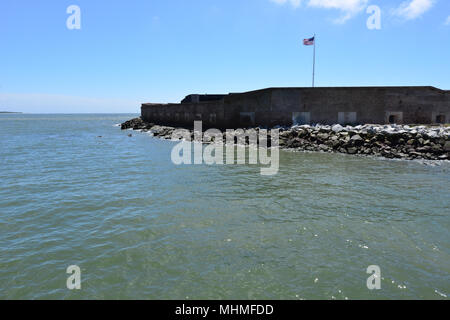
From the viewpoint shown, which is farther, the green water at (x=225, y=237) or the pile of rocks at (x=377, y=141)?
the pile of rocks at (x=377, y=141)

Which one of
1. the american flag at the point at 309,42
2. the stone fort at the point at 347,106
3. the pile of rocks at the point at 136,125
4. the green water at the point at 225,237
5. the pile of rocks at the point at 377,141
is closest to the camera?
the green water at the point at 225,237

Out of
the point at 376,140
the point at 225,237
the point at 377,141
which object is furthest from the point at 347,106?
the point at 225,237

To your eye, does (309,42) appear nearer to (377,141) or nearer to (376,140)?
(376,140)


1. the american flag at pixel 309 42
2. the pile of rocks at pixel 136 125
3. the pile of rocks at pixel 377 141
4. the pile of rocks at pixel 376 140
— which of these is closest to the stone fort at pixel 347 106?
the pile of rocks at pixel 376 140

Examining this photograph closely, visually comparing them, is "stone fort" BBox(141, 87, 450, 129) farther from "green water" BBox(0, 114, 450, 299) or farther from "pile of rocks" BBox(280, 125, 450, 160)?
"green water" BBox(0, 114, 450, 299)

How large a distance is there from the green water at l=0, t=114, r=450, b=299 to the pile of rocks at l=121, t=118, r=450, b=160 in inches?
217

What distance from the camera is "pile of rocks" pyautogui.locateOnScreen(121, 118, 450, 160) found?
15.8 m

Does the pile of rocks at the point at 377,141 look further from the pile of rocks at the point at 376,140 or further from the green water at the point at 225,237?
the green water at the point at 225,237

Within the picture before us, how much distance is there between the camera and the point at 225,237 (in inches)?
233

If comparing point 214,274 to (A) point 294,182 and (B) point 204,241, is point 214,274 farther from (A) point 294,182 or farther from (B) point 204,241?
(A) point 294,182

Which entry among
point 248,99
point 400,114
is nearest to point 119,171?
point 248,99

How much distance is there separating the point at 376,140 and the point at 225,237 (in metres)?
15.3

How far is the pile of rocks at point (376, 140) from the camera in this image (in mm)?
15847

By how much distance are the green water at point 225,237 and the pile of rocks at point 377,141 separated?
5460mm
